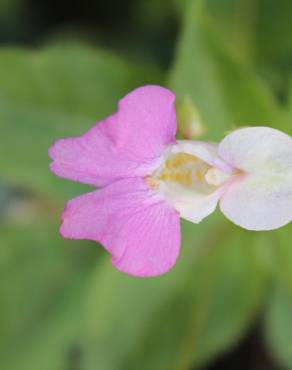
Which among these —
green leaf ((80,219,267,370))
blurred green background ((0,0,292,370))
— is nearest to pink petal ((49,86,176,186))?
blurred green background ((0,0,292,370))

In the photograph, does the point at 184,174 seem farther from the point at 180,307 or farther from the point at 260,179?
the point at 180,307

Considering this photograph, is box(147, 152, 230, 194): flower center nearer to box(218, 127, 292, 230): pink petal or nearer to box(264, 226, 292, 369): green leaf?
box(218, 127, 292, 230): pink petal

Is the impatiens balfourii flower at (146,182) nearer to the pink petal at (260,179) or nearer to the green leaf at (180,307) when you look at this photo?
the pink petal at (260,179)

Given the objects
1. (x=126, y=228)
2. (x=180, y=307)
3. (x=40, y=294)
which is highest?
(x=126, y=228)

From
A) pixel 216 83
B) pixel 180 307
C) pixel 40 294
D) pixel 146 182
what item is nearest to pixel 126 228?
pixel 146 182

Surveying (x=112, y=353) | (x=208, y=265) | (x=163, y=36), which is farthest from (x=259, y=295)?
(x=163, y=36)

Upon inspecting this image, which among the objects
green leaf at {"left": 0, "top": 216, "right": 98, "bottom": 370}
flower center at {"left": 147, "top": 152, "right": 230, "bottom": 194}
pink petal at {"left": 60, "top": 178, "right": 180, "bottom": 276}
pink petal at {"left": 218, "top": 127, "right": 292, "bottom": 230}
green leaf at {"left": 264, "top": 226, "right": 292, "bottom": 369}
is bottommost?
green leaf at {"left": 0, "top": 216, "right": 98, "bottom": 370}

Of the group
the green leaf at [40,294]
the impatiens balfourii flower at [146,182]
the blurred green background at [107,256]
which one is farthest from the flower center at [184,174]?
the green leaf at [40,294]
